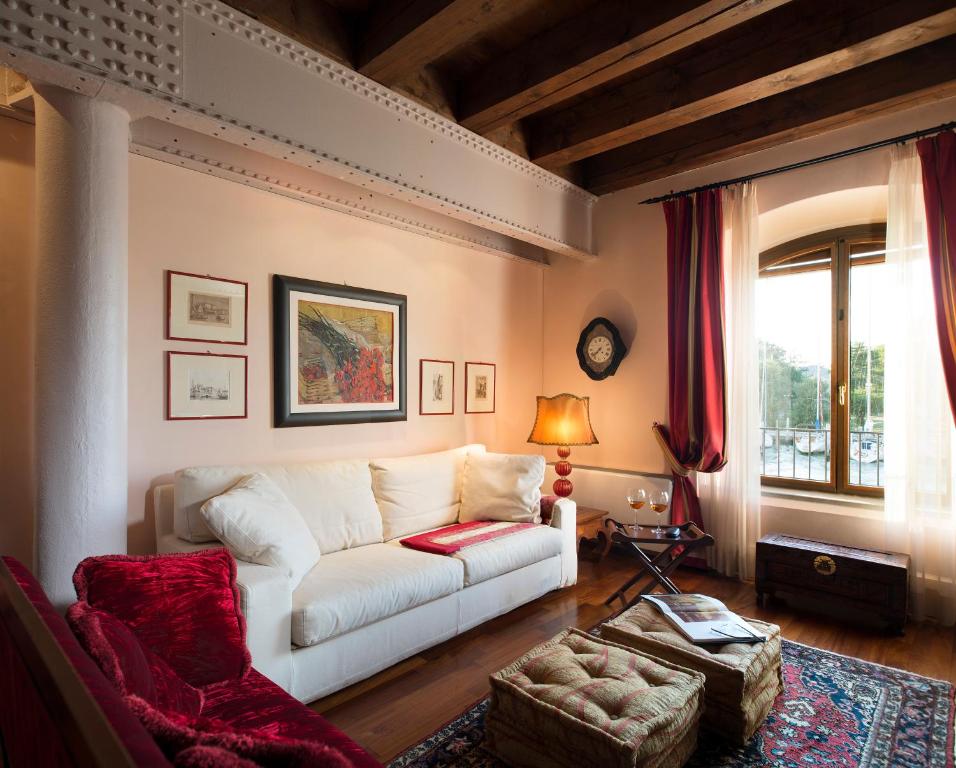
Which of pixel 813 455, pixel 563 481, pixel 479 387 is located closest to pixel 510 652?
pixel 563 481

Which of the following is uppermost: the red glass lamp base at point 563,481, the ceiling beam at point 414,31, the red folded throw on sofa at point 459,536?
the ceiling beam at point 414,31

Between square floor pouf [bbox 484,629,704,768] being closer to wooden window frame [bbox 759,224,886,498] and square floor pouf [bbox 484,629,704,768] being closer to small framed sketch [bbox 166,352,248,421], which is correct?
small framed sketch [bbox 166,352,248,421]

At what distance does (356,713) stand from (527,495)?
71.8 inches

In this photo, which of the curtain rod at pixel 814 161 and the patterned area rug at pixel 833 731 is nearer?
the patterned area rug at pixel 833 731

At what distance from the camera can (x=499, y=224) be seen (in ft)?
13.5

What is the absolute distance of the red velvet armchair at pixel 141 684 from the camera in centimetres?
84

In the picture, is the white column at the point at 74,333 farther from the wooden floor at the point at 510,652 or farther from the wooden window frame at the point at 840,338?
the wooden window frame at the point at 840,338

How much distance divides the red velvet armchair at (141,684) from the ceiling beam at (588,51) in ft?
9.66

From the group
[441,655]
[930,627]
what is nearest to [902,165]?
[930,627]

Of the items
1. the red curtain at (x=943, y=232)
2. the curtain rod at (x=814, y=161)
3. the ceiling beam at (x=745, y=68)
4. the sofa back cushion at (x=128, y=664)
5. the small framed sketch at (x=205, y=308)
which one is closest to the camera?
the sofa back cushion at (x=128, y=664)

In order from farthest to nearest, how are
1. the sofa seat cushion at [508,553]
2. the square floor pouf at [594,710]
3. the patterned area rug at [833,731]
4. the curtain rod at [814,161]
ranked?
1. the curtain rod at [814,161]
2. the sofa seat cushion at [508,553]
3. the patterned area rug at [833,731]
4. the square floor pouf at [594,710]

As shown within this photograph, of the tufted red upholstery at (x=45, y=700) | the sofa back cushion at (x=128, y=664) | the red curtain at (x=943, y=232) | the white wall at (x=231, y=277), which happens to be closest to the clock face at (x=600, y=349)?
the white wall at (x=231, y=277)

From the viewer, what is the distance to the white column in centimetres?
224

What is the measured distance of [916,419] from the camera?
3.51m
